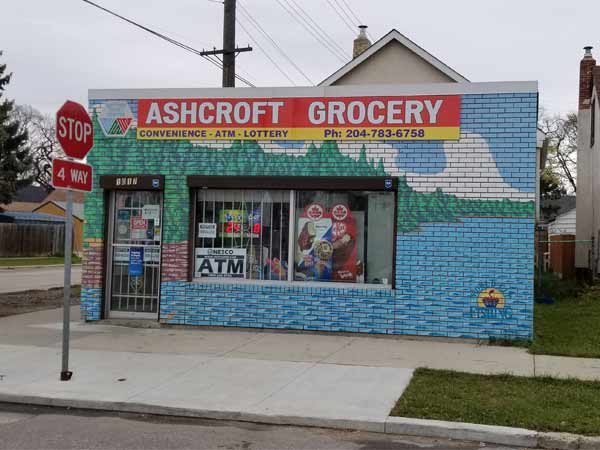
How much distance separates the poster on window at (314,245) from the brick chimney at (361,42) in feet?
53.8

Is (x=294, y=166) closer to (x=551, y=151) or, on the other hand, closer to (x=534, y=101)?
(x=534, y=101)

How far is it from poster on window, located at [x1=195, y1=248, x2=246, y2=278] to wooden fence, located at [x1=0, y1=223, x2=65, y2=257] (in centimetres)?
3435

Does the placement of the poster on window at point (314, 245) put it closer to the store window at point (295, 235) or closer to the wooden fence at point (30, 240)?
the store window at point (295, 235)

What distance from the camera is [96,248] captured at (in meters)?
12.4

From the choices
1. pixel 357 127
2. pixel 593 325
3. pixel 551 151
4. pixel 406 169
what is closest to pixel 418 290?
pixel 406 169

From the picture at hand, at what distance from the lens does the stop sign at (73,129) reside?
7832mm

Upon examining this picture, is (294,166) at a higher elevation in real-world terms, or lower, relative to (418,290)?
higher

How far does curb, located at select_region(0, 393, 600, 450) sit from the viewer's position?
19.8 feet

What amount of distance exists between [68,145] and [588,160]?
22468 millimetres

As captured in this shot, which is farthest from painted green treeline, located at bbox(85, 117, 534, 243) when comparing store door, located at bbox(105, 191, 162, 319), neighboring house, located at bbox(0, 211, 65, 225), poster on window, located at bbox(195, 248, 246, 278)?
neighboring house, located at bbox(0, 211, 65, 225)

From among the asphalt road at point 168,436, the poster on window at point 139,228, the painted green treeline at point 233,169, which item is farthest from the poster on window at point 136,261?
the asphalt road at point 168,436

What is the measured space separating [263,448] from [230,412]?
1000 mm

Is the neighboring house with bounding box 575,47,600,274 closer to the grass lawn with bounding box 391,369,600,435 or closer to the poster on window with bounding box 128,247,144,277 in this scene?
the poster on window with bounding box 128,247,144,277

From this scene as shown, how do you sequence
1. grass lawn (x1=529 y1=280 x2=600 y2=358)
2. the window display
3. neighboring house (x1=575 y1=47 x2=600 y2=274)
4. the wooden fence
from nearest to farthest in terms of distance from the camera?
grass lawn (x1=529 y1=280 x2=600 y2=358), the window display, neighboring house (x1=575 y1=47 x2=600 y2=274), the wooden fence
